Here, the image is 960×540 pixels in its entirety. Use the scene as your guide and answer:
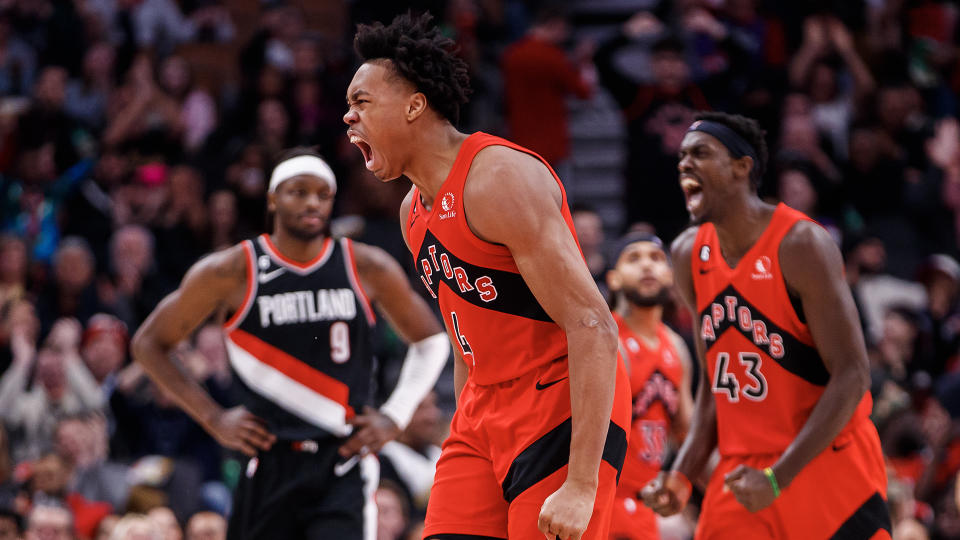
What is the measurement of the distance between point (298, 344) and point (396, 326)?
22.3 inches

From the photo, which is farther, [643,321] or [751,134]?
[643,321]

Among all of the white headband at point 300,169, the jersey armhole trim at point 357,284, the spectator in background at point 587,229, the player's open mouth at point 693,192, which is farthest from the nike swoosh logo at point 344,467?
the spectator in background at point 587,229

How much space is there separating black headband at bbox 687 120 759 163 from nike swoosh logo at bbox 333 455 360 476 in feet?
6.96

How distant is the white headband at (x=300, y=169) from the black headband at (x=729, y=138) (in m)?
1.83

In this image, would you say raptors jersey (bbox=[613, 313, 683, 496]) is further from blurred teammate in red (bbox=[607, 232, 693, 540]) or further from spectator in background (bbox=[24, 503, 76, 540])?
spectator in background (bbox=[24, 503, 76, 540])

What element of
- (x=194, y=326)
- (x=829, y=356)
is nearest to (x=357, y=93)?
(x=829, y=356)

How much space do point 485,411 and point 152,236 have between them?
7.28 m

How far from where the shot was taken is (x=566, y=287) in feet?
11.3

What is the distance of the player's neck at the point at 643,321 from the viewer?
6.62m

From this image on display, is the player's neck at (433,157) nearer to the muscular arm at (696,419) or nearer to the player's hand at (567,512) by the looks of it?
the player's hand at (567,512)

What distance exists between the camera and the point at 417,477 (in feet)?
28.4

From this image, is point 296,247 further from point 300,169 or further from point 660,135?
point 660,135

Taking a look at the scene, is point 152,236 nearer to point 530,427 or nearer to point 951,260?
point 951,260

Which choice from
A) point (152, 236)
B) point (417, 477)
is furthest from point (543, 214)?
point (152, 236)
